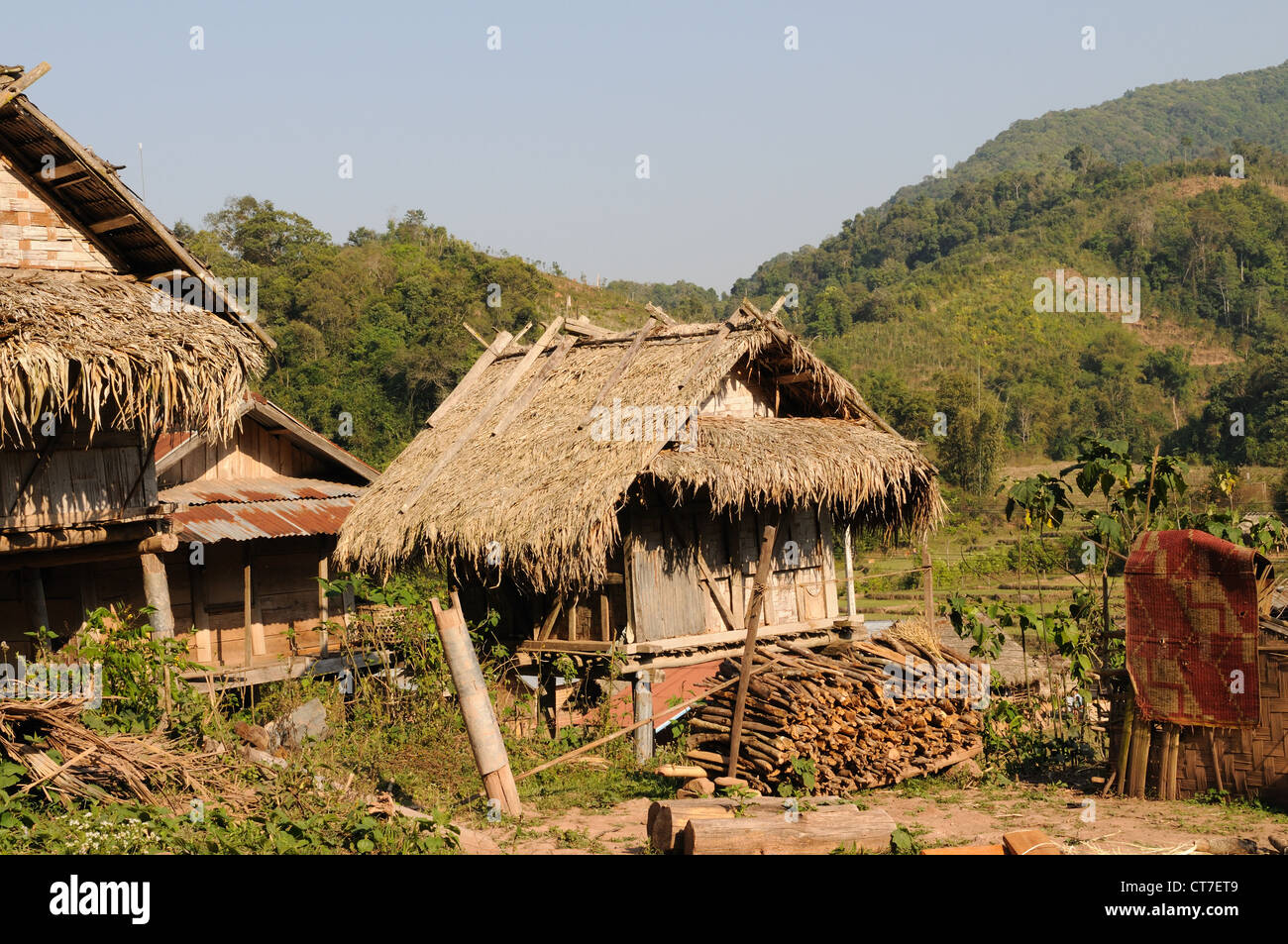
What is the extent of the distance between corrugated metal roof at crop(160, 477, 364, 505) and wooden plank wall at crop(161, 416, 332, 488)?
12cm

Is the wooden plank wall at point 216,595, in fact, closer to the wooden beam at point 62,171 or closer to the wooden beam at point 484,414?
the wooden beam at point 484,414

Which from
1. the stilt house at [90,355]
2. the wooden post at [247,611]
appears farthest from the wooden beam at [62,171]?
the wooden post at [247,611]

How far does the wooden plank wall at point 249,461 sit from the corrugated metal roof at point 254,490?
0.41ft

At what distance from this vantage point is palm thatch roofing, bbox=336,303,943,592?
11.0 metres

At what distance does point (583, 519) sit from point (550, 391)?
3604mm

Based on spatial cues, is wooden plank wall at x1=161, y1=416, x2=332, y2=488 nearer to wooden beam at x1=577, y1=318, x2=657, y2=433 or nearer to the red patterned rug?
wooden beam at x1=577, y1=318, x2=657, y2=433

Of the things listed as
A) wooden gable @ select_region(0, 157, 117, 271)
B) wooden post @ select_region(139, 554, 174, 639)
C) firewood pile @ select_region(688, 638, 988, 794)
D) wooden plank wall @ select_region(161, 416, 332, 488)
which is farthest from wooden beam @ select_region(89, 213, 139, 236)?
firewood pile @ select_region(688, 638, 988, 794)

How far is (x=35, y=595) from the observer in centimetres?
1201

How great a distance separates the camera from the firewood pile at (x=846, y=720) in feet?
29.8

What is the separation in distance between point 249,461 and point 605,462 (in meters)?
6.42

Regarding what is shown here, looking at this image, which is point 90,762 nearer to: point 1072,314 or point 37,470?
point 37,470

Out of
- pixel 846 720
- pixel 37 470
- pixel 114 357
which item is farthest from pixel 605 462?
pixel 37 470
